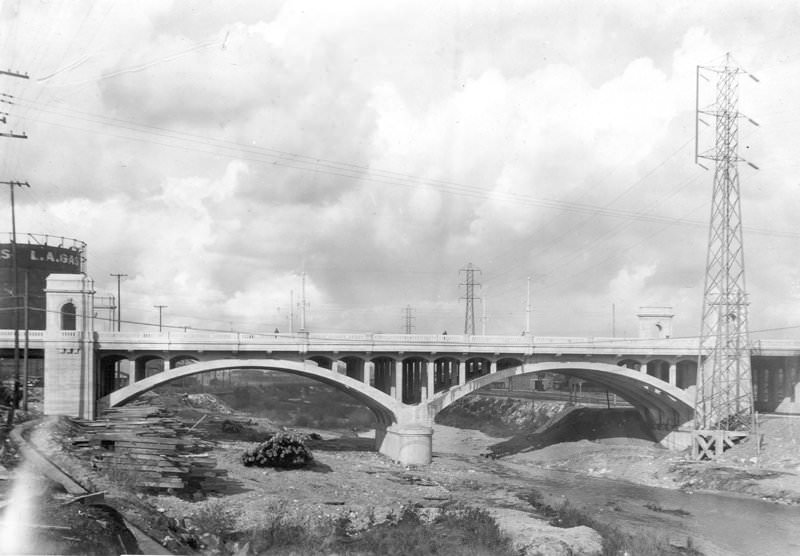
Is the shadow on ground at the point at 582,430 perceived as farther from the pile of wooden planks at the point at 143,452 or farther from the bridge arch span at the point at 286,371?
the pile of wooden planks at the point at 143,452

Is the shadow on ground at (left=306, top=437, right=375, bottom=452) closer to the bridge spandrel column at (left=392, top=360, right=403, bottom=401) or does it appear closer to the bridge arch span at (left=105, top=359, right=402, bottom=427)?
the bridge arch span at (left=105, top=359, right=402, bottom=427)

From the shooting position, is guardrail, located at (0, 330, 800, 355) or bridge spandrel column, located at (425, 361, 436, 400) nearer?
guardrail, located at (0, 330, 800, 355)

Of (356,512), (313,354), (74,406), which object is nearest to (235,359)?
(313,354)

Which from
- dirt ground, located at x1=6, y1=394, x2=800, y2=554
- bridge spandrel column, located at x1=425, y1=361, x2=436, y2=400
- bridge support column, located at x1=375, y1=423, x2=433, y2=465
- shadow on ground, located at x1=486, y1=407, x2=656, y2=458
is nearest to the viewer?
dirt ground, located at x1=6, y1=394, x2=800, y2=554

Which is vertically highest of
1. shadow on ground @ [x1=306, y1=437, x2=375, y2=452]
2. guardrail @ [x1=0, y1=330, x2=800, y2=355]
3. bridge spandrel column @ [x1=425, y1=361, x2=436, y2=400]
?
guardrail @ [x1=0, y1=330, x2=800, y2=355]

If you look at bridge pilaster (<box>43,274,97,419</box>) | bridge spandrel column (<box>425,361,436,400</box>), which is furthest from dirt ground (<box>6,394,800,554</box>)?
bridge pilaster (<box>43,274,97,419</box>)

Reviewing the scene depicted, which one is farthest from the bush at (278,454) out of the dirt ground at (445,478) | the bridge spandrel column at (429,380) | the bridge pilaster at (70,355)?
the bridge spandrel column at (429,380)
